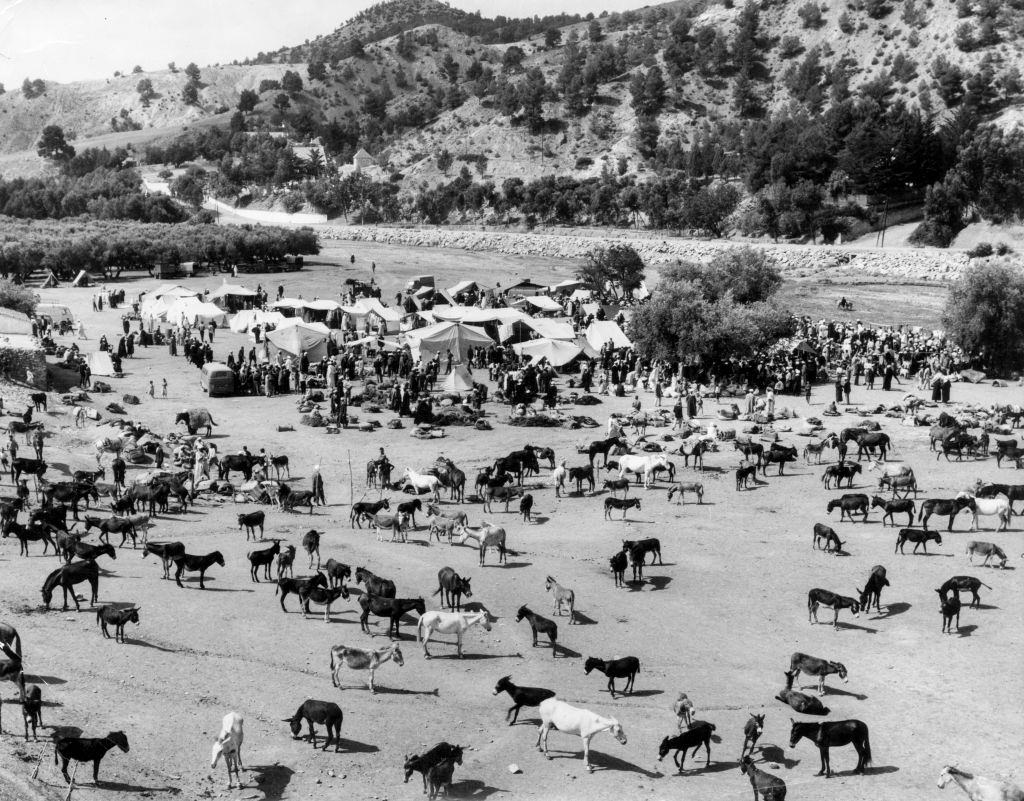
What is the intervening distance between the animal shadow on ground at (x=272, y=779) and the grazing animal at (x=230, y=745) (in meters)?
0.29

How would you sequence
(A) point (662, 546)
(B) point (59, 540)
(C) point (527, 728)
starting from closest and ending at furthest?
(C) point (527, 728) < (B) point (59, 540) < (A) point (662, 546)

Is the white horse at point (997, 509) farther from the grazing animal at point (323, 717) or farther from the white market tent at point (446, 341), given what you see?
the white market tent at point (446, 341)

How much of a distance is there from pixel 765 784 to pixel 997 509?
1491cm

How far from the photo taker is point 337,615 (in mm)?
20125

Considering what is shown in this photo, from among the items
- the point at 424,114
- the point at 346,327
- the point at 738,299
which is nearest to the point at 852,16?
the point at 424,114

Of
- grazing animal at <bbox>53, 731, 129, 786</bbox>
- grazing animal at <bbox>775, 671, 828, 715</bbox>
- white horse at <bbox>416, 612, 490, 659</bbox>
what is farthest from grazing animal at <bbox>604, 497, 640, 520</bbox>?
grazing animal at <bbox>53, 731, 129, 786</bbox>

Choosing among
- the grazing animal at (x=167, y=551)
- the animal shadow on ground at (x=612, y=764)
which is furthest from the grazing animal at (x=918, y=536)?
the grazing animal at (x=167, y=551)

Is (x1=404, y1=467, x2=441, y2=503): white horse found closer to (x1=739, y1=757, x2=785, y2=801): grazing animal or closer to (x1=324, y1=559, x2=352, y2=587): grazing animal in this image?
(x1=324, y1=559, x2=352, y2=587): grazing animal

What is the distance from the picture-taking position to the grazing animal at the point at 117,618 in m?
18.0

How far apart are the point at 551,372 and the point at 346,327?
1659 centimetres

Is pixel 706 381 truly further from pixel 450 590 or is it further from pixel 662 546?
pixel 450 590

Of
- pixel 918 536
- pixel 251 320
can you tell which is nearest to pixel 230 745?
pixel 918 536

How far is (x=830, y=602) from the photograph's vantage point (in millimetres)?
20297

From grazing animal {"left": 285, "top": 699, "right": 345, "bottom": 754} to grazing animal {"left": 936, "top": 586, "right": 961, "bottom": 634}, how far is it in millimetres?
11543
